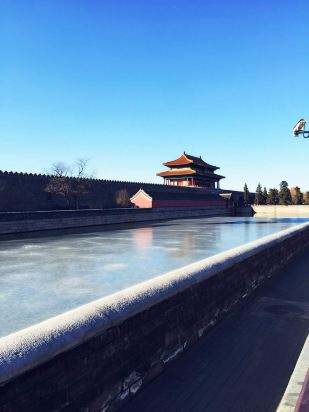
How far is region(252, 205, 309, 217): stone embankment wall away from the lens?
5366 centimetres

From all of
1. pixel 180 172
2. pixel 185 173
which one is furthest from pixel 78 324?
pixel 180 172

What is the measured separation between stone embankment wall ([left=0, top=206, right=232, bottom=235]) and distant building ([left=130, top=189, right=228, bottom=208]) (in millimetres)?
1755

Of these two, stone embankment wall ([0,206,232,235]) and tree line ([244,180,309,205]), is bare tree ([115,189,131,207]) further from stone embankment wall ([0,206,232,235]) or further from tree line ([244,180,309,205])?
tree line ([244,180,309,205])

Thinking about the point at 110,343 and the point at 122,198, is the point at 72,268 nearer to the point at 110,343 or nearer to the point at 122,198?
the point at 110,343

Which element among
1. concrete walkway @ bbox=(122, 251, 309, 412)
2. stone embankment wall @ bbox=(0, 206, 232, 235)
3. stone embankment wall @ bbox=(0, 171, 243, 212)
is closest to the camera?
concrete walkway @ bbox=(122, 251, 309, 412)

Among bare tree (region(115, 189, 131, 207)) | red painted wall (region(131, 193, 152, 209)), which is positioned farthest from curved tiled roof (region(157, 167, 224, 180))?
bare tree (region(115, 189, 131, 207))

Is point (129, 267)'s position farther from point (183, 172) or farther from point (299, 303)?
point (183, 172)

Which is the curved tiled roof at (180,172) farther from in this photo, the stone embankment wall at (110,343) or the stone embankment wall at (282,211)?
the stone embankment wall at (110,343)

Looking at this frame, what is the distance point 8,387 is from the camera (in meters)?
2.77

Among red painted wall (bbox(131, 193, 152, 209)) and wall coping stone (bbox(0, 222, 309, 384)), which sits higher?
red painted wall (bbox(131, 193, 152, 209))

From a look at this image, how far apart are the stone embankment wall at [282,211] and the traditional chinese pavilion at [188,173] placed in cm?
869

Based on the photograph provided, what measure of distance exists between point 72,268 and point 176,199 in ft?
113

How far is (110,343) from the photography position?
12.8 ft

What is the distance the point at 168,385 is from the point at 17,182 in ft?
92.0
